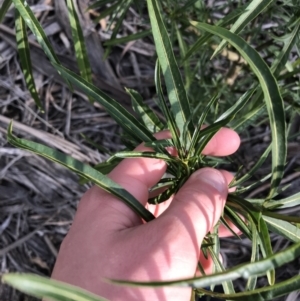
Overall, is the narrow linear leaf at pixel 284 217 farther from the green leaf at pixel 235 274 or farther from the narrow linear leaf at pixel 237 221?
the green leaf at pixel 235 274

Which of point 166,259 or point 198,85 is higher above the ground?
point 198,85

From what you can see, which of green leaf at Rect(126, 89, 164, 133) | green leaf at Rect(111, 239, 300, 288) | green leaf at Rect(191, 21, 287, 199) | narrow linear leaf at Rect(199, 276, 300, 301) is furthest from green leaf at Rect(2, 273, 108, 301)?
green leaf at Rect(126, 89, 164, 133)

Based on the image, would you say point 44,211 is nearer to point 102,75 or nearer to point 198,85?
point 102,75

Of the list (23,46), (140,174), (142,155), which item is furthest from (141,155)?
(23,46)

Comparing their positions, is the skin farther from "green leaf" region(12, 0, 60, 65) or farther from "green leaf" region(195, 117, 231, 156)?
"green leaf" region(12, 0, 60, 65)

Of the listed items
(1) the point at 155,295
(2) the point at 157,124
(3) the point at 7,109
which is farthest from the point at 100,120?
(1) the point at 155,295

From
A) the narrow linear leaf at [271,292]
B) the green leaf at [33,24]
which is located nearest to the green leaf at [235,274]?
the narrow linear leaf at [271,292]
